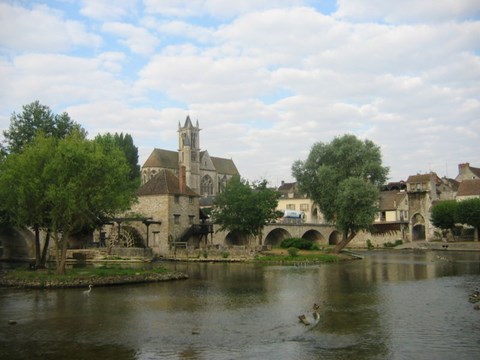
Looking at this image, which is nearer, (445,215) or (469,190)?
(445,215)

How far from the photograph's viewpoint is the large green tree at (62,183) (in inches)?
1277

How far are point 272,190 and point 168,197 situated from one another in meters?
12.5

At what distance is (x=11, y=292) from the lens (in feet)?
97.8

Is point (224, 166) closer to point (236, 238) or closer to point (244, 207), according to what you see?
point (236, 238)

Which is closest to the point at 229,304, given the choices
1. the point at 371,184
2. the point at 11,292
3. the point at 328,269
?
the point at 11,292

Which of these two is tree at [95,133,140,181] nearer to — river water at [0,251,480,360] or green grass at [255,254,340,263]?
green grass at [255,254,340,263]

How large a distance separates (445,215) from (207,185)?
5871 centimetres

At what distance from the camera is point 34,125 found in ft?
178

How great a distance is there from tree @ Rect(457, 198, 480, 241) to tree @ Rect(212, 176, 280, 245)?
3169 centimetres

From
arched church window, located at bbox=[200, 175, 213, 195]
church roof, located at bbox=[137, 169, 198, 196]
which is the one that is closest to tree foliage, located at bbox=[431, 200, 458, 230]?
church roof, located at bbox=[137, 169, 198, 196]

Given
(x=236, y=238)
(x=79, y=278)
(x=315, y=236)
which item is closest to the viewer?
(x=79, y=278)

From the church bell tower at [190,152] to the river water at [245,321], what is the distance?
85.9m

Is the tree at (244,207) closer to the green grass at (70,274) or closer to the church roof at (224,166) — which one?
the green grass at (70,274)

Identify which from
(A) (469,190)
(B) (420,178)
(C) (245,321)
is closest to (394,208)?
(B) (420,178)
